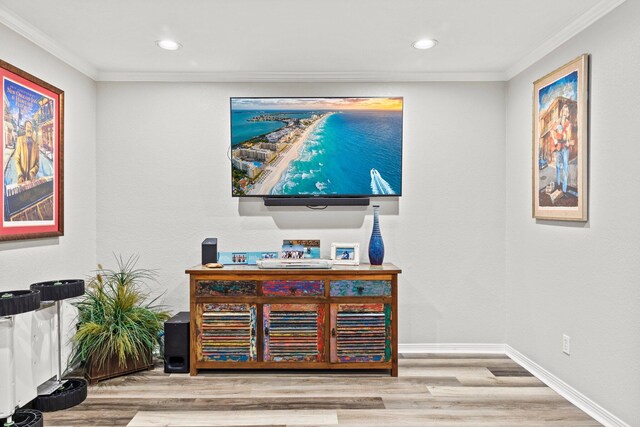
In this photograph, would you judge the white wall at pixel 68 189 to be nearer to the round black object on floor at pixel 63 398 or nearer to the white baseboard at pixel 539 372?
the round black object on floor at pixel 63 398

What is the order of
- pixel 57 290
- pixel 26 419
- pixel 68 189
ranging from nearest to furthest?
1. pixel 26 419
2. pixel 57 290
3. pixel 68 189

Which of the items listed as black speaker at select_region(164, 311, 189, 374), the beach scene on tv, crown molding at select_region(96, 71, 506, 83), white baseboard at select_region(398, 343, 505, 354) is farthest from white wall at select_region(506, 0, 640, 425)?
black speaker at select_region(164, 311, 189, 374)

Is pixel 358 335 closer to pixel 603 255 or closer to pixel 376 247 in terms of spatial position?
pixel 376 247

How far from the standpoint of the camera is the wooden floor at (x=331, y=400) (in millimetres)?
2668

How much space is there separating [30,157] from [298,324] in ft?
6.98

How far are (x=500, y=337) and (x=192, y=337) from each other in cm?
257

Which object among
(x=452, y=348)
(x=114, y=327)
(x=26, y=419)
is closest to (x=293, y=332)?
(x=114, y=327)

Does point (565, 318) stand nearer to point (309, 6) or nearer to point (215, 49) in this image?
point (309, 6)

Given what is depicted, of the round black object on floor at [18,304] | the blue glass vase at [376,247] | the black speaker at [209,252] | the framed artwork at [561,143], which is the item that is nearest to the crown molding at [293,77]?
the framed artwork at [561,143]

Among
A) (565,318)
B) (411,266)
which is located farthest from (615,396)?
(411,266)

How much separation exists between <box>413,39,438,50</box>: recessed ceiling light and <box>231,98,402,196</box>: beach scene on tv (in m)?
0.54

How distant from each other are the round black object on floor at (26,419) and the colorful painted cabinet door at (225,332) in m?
1.10

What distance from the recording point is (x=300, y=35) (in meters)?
3.08

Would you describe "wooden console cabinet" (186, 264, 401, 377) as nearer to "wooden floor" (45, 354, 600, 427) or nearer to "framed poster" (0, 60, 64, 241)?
"wooden floor" (45, 354, 600, 427)
